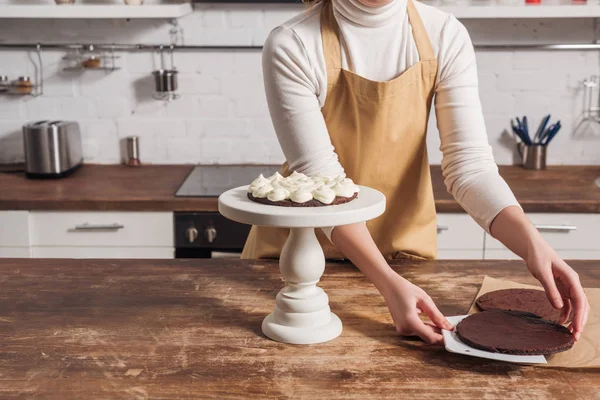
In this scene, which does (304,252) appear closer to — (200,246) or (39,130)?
(200,246)

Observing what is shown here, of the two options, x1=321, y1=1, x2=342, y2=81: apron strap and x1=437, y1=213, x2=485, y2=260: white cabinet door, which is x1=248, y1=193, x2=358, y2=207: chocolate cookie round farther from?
x1=437, y1=213, x2=485, y2=260: white cabinet door

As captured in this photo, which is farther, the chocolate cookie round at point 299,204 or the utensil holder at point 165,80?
the utensil holder at point 165,80

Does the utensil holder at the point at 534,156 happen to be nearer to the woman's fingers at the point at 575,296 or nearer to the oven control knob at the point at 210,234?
the oven control knob at the point at 210,234

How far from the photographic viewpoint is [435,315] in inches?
49.1

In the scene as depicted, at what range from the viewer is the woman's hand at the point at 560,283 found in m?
1.27

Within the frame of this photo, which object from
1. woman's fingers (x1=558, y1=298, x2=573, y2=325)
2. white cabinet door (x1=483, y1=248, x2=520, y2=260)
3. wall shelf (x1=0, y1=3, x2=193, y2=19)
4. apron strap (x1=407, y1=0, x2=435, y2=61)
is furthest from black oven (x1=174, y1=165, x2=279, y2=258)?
woman's fingers (x1=558, y1=298, x2=573, y2=325)

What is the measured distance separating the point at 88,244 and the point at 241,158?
0.82m

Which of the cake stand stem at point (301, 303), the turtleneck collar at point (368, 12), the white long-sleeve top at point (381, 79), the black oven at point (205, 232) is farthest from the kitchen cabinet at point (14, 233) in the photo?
the cake stand stem at point (301, 303)

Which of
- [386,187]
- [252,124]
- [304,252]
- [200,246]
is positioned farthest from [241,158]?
[304,252]

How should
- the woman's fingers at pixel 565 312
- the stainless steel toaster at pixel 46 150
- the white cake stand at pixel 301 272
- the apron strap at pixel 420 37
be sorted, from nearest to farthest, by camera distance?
the white cake stand at pixel 301 272 → the woman's fingers at pixel 565 312 → the apron strap at pixel 420 37 → the stainless steel toaster at pixel 46 150

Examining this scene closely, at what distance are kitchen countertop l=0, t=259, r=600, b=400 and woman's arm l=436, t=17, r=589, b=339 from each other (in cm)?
15

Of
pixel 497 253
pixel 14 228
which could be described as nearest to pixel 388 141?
pixel 497 253

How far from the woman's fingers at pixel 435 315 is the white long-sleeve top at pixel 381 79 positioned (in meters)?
0.34

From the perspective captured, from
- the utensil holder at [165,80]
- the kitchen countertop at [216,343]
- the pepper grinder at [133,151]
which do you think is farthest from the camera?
the pepper grinder at [133,151]
